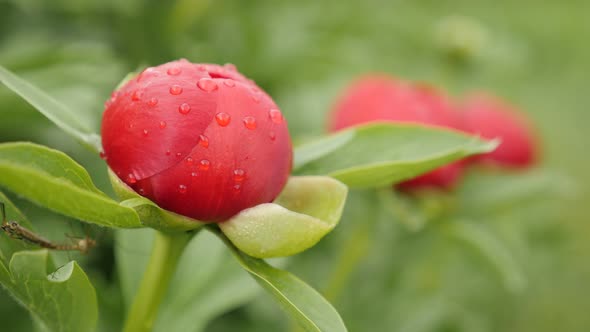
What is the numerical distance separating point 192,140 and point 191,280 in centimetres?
41

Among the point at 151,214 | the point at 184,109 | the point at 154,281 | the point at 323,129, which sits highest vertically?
the point at 184,109

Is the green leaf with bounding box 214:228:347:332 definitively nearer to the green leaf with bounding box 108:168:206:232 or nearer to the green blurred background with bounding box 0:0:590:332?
the green leaf with bounding box 108:168:206:232

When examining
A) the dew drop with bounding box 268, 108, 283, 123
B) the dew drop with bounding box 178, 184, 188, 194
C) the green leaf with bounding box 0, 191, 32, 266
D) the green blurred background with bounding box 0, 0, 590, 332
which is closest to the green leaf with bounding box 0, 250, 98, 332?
the green leaf with bounding box 0, 191, 32, 266

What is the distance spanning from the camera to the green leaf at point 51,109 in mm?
807

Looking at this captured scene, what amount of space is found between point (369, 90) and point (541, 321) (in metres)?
1.44

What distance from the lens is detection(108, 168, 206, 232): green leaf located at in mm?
775

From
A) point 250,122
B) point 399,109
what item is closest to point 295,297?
point 250,122

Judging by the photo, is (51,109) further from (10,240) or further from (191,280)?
(191,280)

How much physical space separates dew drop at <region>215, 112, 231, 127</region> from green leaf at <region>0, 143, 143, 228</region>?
5.0 inches

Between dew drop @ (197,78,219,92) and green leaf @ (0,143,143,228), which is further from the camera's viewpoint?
dew drop @ (197,78,219,92)

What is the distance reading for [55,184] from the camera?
0.68 m

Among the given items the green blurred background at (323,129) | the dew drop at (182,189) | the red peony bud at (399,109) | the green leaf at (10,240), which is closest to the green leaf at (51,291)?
the green leaf at (10,240)

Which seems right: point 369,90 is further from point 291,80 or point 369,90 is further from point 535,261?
point 535,261

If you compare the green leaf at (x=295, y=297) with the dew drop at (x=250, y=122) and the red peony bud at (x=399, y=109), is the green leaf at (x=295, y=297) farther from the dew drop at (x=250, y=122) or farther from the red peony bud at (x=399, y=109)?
the red peony bud at (x=399, y=109)
